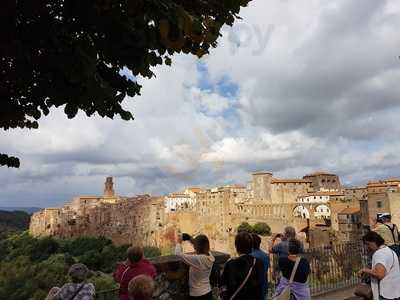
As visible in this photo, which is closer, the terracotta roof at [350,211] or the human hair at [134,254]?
the human hair at [134,254]

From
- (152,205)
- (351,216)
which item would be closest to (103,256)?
(152,205)

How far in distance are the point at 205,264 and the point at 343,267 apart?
5.20 meters

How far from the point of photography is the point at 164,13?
3.17m

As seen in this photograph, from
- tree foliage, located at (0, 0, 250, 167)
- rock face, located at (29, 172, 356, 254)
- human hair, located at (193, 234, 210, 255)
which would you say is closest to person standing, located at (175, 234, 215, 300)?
human hair, located at (193, 234, 210, 255)

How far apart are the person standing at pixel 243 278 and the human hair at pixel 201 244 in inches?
22.2

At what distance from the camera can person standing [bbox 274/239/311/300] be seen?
17.6 ft

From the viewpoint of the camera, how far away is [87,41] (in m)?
3.61

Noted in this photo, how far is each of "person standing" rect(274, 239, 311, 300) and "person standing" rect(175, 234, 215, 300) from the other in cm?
99

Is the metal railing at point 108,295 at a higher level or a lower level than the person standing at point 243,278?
lower

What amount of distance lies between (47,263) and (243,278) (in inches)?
1461

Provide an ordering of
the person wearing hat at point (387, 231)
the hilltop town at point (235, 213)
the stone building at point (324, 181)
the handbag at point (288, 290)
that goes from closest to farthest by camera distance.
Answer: the handbag at point (288, 290) → the person wearing hat at point (387, 231) → the hilltop town at point (235, 213) → the stone building at point (324, 181)

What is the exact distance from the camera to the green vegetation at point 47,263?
2659 cm

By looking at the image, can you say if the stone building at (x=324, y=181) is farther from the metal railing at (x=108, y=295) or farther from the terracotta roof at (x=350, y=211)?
the metal railing at (x=108, y=295)

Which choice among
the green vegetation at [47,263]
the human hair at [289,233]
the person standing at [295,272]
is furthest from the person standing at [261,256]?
the green vegetation at [47,263]
